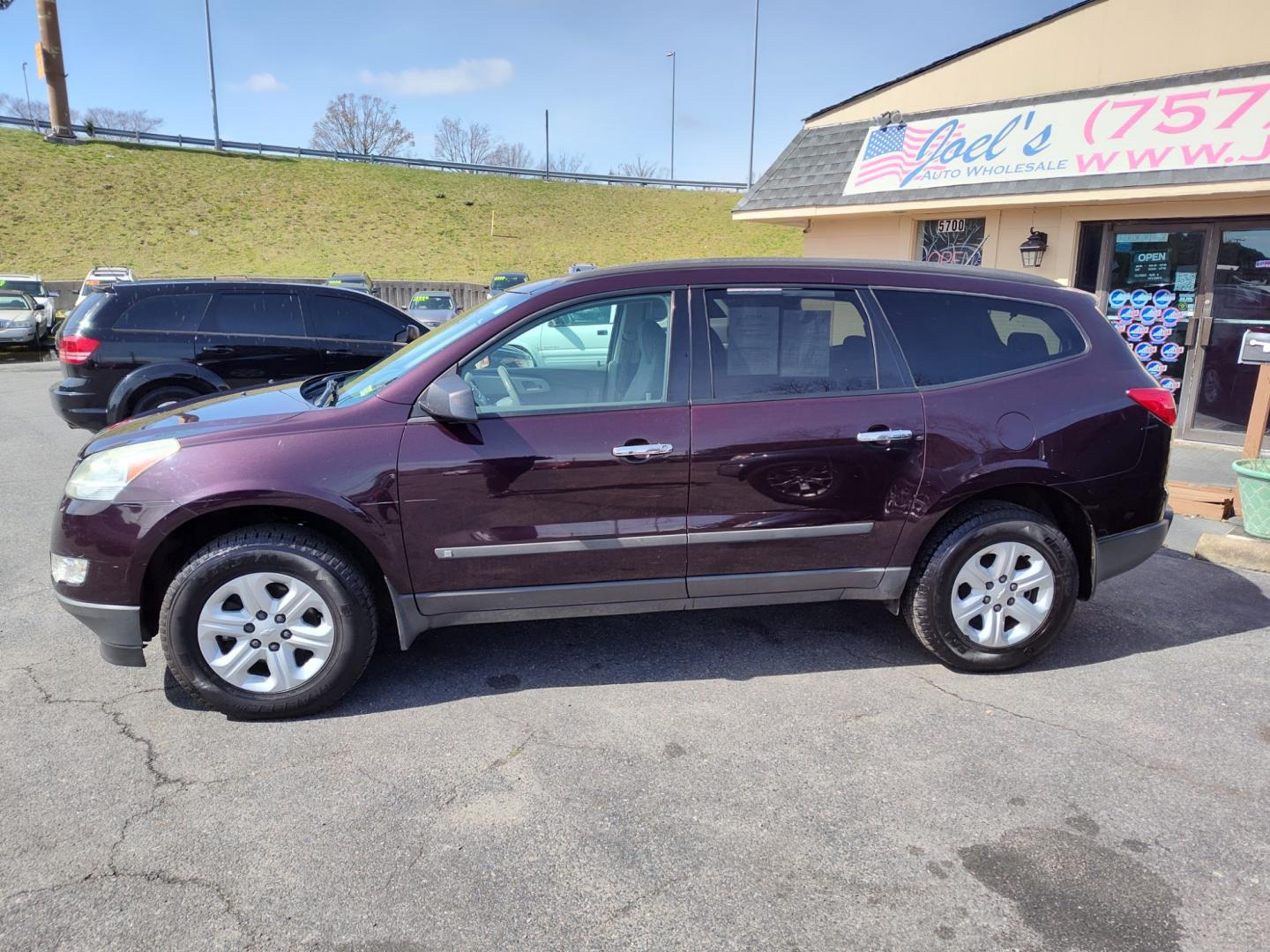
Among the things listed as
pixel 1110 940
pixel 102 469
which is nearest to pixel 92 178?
Answer: pixel 102 469

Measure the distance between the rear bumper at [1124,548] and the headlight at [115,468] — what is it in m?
4.01

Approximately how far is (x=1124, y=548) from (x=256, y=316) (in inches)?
307

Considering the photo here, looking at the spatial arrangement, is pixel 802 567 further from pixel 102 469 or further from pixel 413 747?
pixel 102 469

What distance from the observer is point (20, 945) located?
2.23m

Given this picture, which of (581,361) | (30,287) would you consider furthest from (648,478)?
(30,287)

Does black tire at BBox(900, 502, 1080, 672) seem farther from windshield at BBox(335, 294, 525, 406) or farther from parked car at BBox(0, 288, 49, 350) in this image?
parked car at BBox(0, 288, 49, 350)

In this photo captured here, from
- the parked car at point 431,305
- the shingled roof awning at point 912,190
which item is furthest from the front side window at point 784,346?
the parked car at point 431,305

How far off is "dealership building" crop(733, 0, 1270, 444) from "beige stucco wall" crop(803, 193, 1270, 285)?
20mm

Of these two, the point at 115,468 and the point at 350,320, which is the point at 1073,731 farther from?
the point at 350,320

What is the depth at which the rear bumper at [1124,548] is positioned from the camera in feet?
12.8

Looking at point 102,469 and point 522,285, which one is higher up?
point 522,285

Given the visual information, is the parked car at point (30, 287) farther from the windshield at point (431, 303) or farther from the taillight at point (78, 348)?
the taillight at point (78, 348)

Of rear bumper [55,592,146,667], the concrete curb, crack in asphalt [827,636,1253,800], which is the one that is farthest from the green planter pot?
rear bumper [55,592,146,667]

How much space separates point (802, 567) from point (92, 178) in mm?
47746
